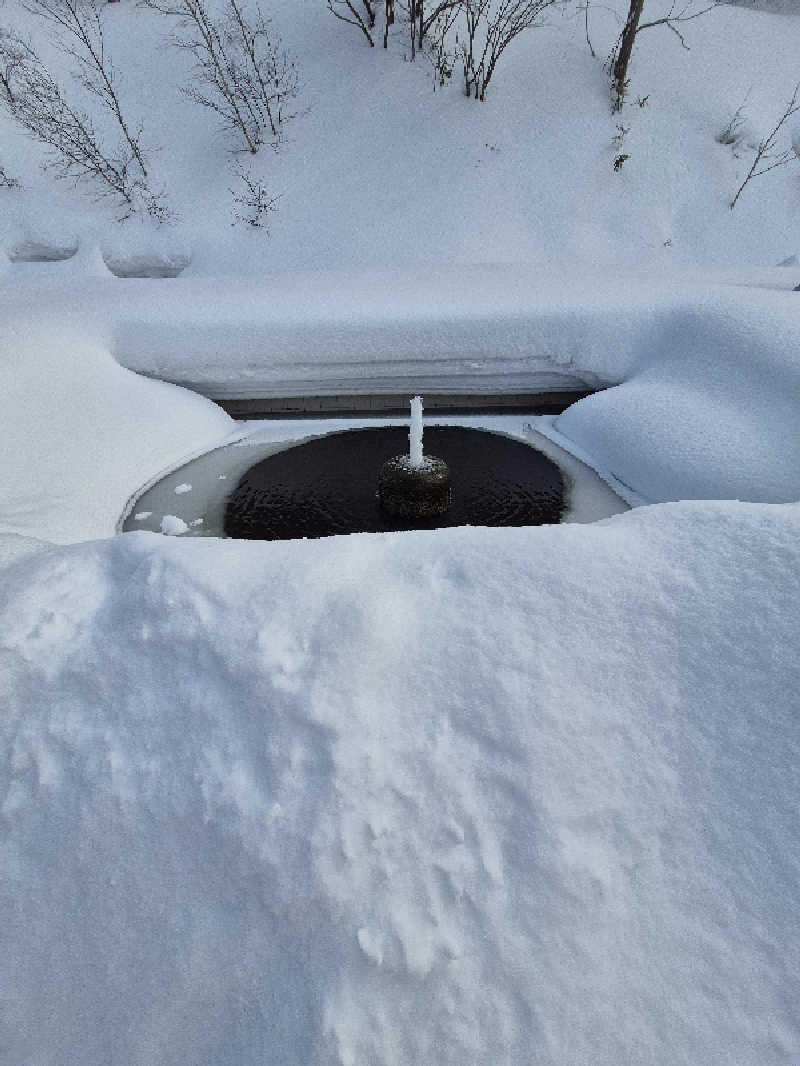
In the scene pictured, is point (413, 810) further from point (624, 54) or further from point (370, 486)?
point (624, 54)

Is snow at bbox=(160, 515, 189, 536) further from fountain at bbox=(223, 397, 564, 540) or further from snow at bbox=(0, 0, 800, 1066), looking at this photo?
snow at bbox=(0, 0, 800, 1066)

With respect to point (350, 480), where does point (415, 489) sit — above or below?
above

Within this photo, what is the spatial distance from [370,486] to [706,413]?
6.18ft

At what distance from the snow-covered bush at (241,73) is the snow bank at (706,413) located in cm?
695

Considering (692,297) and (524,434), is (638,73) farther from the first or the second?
(524,434)

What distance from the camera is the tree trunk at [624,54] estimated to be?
682 cm

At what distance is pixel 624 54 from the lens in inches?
280

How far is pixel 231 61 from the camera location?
7816 mm

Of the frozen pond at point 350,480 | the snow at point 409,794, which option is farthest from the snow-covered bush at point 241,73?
the snow at point 409,794

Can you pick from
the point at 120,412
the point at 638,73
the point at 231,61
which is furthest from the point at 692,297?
the point at 231,61

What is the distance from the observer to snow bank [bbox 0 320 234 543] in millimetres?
2637

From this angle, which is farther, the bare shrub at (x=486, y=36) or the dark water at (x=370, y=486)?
the bare shrub at (x=486, y=36)

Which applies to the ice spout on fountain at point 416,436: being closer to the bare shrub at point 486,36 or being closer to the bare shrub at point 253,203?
the bare shrub at point 253,203

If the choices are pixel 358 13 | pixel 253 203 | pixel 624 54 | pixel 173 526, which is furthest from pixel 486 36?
pixel 173 526
